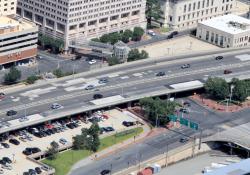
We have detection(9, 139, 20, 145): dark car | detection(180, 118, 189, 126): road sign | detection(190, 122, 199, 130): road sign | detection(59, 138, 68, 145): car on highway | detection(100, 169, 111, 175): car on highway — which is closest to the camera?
detection(100, 169, 111, 175): car on highway

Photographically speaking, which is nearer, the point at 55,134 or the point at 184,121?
the point at 55,134

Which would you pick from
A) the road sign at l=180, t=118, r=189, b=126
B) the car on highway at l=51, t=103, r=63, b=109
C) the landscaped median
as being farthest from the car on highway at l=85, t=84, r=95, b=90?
the road sign at l=180, t=118, r=189, b=126

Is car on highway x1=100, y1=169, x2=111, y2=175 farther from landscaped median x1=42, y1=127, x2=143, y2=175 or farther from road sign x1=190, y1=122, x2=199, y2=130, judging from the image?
road sign x1=190, y1=122, x2=199, y2=130

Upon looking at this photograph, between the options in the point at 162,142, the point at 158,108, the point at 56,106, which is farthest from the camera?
the point at 56,106

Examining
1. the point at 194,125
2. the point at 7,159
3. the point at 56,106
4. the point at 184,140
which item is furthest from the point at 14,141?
the point at 194,125

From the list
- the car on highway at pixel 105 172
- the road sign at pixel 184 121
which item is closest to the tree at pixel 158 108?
the road sign at pixel 184 121

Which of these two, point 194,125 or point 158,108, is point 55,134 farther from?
point 194,125
